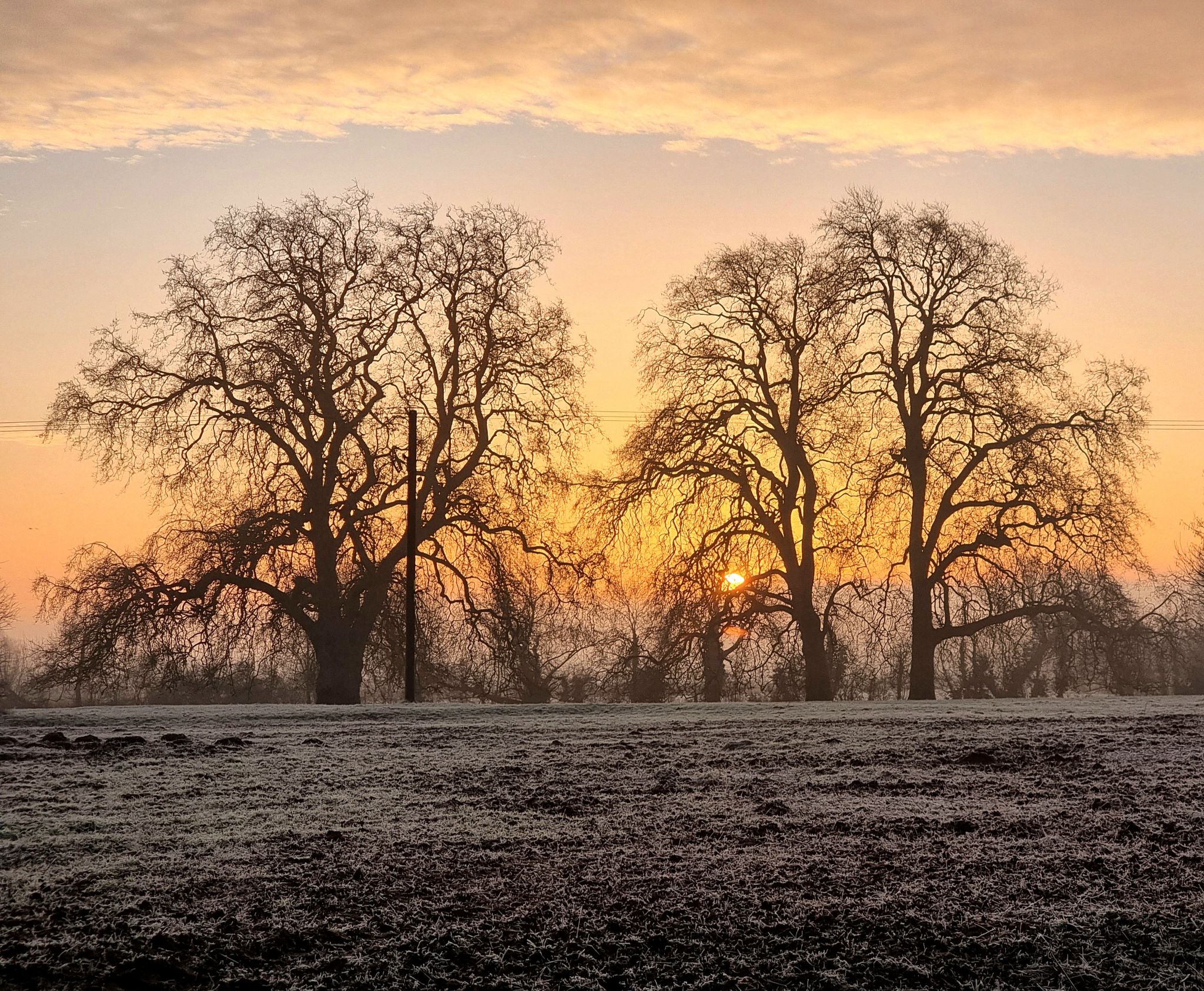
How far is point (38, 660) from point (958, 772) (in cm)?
2372

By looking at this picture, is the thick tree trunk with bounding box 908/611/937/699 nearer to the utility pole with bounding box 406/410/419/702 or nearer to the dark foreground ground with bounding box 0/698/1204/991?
the utility pole with bounding box 406/410/419/702

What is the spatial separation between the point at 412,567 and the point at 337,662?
3.92m

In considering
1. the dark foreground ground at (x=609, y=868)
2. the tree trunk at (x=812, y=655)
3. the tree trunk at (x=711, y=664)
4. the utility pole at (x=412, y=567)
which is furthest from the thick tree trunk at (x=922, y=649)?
the dark foreground ground at (x=609, y=868)

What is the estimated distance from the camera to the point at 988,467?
32312 millimetres

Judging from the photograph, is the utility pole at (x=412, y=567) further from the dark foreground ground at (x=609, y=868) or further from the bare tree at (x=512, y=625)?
the dark foreground ground at (x=609, y=868)

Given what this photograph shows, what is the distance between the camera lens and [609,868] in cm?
637

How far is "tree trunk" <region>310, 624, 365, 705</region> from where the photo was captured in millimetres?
30938

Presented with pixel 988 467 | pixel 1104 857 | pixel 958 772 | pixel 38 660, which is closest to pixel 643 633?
pixel 988 467

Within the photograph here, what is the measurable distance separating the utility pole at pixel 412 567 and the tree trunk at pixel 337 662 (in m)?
2.32

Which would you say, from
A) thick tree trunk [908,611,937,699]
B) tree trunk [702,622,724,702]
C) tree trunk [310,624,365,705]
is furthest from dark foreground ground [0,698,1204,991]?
thick tree trunk [908,611,937,699]

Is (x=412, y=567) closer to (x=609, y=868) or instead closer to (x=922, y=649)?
(x=922, y=649)

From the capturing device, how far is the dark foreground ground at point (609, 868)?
16.7ft

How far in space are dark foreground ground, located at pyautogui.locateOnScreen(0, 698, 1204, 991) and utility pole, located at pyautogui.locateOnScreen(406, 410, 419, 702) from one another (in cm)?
1694

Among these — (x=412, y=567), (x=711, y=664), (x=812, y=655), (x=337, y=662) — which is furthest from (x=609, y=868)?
(x=812, y=655)
